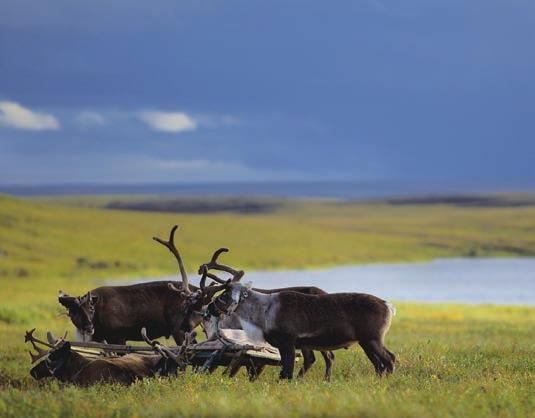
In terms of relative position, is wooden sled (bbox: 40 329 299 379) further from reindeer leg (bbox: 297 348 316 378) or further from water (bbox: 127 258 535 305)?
water (bbox: 127 258 535 305)

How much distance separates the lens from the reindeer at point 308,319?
1448 centimetres

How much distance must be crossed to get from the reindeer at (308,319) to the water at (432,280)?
1577 inches

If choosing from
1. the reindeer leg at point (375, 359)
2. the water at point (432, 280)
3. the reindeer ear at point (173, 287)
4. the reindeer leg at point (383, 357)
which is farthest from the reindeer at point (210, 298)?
the water at point (432, 280)

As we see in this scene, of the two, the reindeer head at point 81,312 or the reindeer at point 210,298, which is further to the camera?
the reindeer head at point 81,312

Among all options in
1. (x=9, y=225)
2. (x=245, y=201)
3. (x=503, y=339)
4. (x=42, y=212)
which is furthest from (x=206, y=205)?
(x=503, y=339)

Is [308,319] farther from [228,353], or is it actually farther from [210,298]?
[210,298]

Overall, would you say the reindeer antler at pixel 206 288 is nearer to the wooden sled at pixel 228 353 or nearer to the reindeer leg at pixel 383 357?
the wooden sled at pixel 228 353

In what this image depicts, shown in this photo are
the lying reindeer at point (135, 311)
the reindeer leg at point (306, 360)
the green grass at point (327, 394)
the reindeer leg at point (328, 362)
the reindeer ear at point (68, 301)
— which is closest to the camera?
the green grass at point (327, 394)

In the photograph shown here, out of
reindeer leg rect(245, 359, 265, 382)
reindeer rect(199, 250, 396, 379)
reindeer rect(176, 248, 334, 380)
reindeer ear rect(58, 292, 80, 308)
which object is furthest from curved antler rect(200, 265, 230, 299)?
reindeer ear rect(58, 292, 80, 308)

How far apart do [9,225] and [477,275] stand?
36917 mm

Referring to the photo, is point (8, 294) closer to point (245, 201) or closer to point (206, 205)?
point (206, 205)

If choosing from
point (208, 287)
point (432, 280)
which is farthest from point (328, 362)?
point (432, 280)

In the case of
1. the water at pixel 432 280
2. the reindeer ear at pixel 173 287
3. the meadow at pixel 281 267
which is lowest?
the water at pixel 432 280

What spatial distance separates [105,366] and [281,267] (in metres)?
63.8
